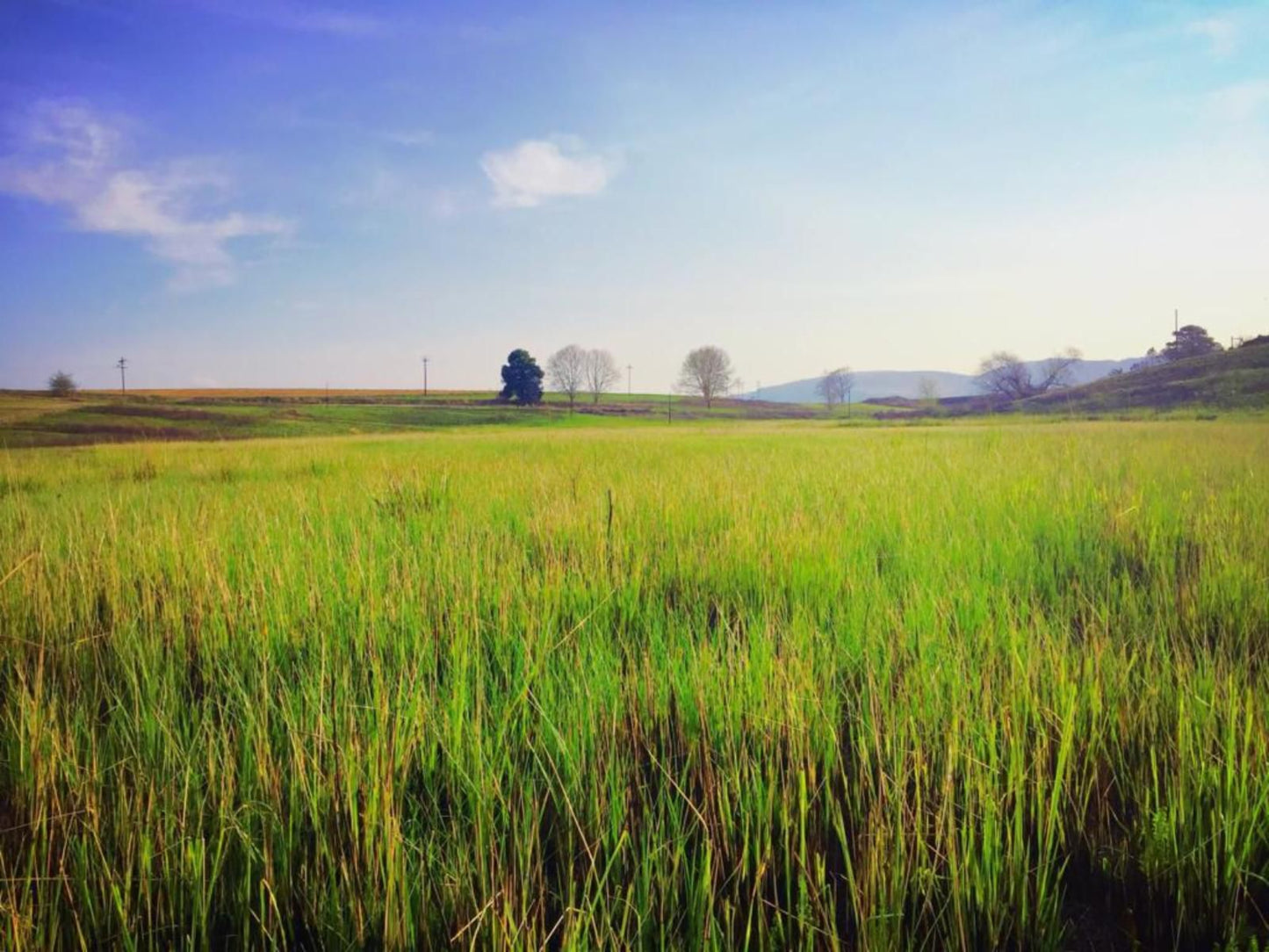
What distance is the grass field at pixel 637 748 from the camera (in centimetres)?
112

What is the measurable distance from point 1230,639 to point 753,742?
2161mm

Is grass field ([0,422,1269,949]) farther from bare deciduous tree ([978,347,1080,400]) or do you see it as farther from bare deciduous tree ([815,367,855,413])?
bare deciduous tree ([815,367,855,413])

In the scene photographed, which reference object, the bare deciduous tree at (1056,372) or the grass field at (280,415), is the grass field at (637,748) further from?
the bare deciduous tree at (1056,372)

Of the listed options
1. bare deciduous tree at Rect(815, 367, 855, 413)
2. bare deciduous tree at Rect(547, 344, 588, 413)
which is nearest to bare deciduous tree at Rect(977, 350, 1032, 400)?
bare deciduous tree at Rect(815, 367, 855, 413)

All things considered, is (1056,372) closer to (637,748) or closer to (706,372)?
(706,372)

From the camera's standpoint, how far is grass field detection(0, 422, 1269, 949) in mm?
1125

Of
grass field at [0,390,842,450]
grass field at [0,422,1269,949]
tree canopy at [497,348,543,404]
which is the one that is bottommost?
grass field at [0,422,1269,949]

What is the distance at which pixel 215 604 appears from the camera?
97.6 inches

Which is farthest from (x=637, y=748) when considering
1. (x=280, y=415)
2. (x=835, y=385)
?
(x=835, y=385)

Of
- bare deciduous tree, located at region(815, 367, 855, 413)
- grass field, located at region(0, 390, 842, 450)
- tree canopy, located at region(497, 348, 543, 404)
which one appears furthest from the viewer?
bare deciduous tree, located at region(815, 367, 855, 413)

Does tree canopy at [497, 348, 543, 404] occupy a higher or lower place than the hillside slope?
higher

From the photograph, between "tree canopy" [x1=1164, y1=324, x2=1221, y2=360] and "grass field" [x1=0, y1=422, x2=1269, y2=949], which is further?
"tree canopy" [x1=1164, y1=324, x2=1221, y2=360]

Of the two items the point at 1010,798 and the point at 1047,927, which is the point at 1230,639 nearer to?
the point at 1010,798

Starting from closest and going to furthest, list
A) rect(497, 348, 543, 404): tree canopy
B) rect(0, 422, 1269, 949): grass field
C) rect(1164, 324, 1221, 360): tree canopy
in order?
rect(0, 422, 1269, 949): grass field, rect(1164, 324, 1221, 360): tree canopy, rect(497, 348, 543, 404): tree canopy
